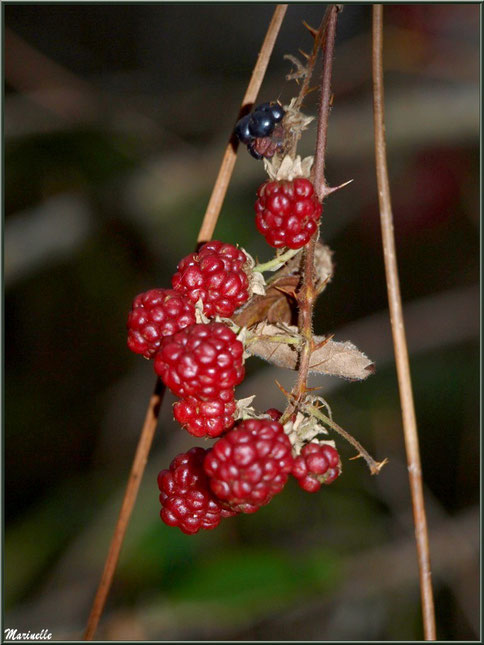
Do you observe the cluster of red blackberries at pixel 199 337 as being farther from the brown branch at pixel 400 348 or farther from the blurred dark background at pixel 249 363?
the blurred dark background at pixel 249 363

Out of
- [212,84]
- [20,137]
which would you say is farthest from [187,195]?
[212,84]

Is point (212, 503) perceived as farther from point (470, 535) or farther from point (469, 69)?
point (469, 69)

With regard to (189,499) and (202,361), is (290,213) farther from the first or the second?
(189,499)

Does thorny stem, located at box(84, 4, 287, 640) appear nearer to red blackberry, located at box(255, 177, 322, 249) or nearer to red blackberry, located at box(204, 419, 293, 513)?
red blackberry, located at box(255, 177, 322, 249)

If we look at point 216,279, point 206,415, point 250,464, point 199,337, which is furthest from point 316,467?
point 216,279

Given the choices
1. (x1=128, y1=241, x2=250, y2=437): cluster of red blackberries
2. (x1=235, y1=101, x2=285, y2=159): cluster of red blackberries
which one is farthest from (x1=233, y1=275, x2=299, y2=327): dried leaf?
(x1=235, y1=101, x2=285, y2=159): cluster of red blackberries

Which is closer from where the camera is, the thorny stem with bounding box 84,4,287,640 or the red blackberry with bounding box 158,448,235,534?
the red blackberry with bounding box 158,448,235,534
